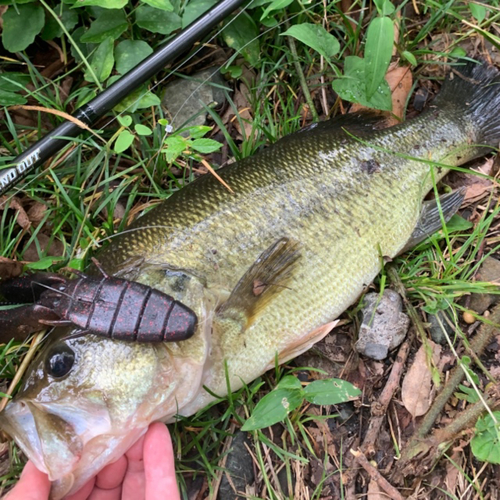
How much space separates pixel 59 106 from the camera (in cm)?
325

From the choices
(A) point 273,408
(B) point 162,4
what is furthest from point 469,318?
(B) point 162,4

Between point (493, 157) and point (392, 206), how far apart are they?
99 centimetres

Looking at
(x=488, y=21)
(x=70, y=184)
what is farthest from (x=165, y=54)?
(x=488, y=21)

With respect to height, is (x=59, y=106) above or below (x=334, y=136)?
above

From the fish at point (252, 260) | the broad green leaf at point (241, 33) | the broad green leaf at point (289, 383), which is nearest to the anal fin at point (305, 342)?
the fish at point (252, 260)

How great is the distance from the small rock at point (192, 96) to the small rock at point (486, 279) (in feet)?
6.93

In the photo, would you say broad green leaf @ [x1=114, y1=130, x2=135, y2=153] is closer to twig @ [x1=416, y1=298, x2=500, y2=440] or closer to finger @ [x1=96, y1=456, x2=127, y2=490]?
finger @ [x1=96, y1=456, x2=127, y2=490]

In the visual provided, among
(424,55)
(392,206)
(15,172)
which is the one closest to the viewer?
(15,172)

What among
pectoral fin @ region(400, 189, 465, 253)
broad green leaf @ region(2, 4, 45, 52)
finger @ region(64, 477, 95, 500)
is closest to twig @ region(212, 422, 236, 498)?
finger @ region(64, 477, 95, 500)

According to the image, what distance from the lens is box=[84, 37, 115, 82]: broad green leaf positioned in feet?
10.4

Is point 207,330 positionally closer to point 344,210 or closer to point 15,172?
point 344,210

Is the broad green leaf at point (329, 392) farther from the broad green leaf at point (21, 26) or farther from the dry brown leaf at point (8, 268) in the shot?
the broad green leaf at point (21, 26)

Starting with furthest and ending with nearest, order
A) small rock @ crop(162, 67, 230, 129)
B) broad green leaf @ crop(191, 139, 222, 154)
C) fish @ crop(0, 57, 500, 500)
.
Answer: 1. small rock @ crop(162, 67, 230, 129)
2. broad green leaf @ crop(191, 139, 222, 154)
3. fish @ crop(0, 57, 500, 500)

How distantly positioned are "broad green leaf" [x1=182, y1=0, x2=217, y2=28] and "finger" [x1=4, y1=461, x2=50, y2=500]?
107 inches
